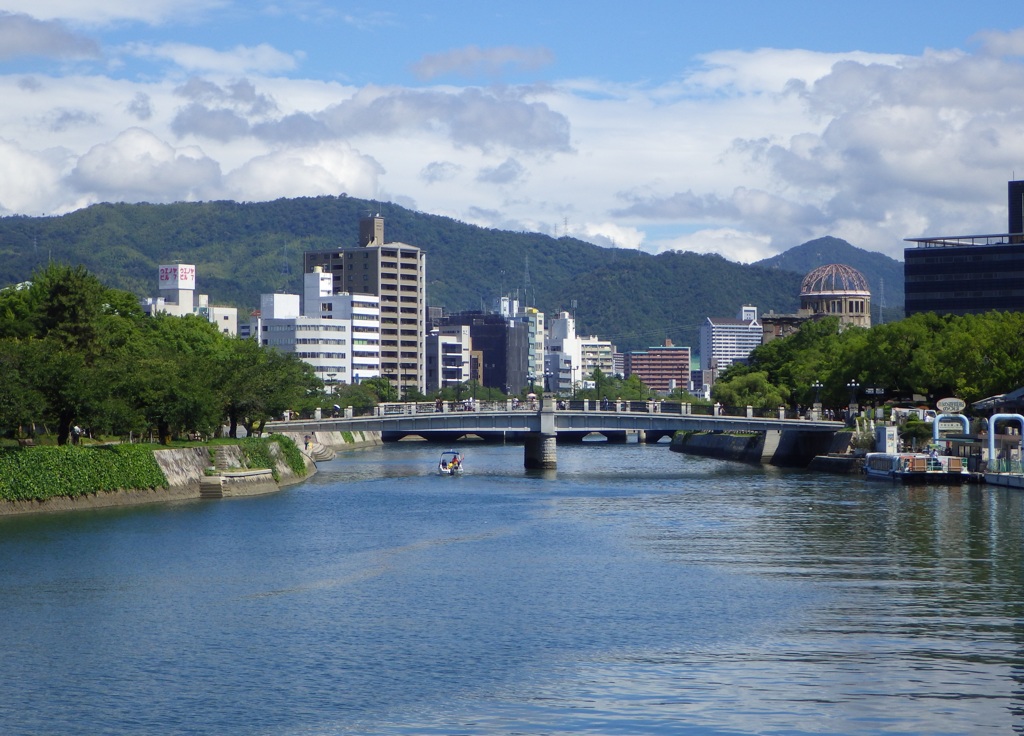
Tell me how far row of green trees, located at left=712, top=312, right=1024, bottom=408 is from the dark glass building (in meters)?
27.9

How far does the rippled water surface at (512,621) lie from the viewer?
88.4 feet

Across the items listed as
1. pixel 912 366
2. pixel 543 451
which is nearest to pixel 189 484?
pixel 543 451

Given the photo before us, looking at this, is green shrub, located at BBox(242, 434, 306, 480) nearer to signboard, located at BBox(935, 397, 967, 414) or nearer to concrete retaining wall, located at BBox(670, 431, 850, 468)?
concrete retaining wall, located at BBox(670, 431, 850, 468)

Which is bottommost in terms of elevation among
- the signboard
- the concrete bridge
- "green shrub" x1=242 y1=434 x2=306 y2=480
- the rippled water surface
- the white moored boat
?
the rippled water surface

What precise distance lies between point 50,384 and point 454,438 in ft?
370

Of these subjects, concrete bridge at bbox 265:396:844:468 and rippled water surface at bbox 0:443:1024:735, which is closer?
rippled water surface at bbox 0:443:1024:735

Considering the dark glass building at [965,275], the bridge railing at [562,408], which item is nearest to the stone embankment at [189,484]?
the bridge railing at [562,408]

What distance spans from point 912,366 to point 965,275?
63.5m

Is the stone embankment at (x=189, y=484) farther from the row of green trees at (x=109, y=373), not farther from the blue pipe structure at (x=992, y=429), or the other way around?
the blue pipe structure at (x=992, y=429)

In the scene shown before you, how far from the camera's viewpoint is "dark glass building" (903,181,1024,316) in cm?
16138

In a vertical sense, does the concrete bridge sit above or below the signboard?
below

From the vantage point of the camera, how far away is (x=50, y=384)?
61.6 metres

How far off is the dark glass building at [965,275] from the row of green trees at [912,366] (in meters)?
27.9

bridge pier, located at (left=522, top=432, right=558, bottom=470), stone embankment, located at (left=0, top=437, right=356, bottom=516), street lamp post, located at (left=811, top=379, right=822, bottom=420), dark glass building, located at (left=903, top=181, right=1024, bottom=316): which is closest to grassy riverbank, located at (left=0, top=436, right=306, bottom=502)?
stone embankment, located at (left=0, top=437, right=356, bottom=516)
